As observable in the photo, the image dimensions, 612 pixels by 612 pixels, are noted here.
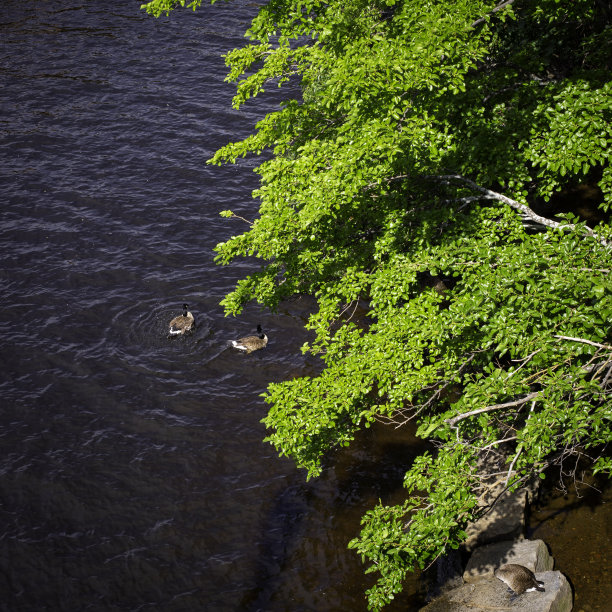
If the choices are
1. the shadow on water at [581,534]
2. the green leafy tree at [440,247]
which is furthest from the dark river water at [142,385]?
the green leafy tree at [440,247]

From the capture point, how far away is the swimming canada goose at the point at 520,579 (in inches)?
433

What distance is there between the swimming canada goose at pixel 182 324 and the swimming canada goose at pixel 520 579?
12.9 metres

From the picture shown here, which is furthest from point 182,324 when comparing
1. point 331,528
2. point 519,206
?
point 519,206

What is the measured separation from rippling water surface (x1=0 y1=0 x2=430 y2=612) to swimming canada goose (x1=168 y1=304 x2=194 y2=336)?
0.36 meters

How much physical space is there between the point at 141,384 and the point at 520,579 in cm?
1232

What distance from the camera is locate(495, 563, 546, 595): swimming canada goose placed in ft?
36.1

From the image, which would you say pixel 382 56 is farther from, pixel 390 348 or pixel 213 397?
pixel 213 397

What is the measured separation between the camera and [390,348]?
31.7ft

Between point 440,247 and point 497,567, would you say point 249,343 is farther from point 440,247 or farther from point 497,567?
point 440,247

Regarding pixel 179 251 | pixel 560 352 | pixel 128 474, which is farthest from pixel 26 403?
pixel 560 352

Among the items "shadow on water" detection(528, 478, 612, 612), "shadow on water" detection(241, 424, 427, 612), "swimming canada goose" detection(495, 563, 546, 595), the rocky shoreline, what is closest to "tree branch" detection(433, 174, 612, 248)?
the rocky shoreline

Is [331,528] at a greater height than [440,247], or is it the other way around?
[440,247]

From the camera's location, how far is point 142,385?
1886 cm

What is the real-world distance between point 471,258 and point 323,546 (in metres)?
8.29
